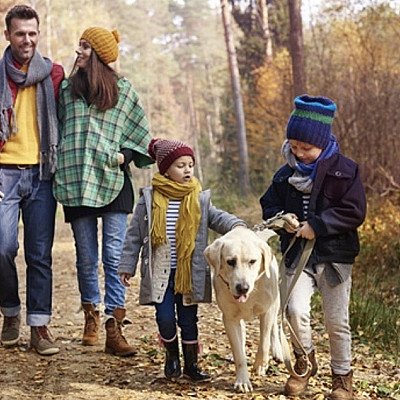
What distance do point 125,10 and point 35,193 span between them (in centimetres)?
5206

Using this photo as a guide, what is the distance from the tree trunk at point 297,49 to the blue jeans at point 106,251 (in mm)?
10218

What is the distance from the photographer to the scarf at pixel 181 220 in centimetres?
498

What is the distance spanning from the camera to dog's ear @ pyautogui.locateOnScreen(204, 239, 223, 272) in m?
4.59

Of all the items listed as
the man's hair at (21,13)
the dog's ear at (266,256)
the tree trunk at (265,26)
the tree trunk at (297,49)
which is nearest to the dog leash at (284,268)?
the dog's ear at (266,256)

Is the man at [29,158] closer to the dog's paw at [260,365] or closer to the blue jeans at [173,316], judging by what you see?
the blue jeans at [173,316]

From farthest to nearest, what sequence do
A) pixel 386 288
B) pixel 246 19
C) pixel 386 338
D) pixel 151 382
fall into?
pixel 246 19 → pixel 386 288 → pixel 386 338 → pixel 151 382

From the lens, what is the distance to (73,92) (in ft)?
19.0

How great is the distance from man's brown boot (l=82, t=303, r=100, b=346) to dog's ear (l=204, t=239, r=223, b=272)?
5.60 ft

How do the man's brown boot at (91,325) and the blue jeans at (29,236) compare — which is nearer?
the blue jeans at (29,236)

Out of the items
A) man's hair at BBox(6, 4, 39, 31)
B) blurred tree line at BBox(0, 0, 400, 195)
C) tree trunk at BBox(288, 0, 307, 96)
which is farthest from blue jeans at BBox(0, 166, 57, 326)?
tree trunk at BBox(288, 0, 307, 96)

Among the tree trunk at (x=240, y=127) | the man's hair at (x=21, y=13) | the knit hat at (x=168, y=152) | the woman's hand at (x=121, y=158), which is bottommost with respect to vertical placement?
the tree trunk at (x=240, y=127)

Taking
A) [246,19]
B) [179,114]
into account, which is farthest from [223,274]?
[179,114]

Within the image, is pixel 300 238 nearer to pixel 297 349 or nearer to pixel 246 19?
pixel 297 349

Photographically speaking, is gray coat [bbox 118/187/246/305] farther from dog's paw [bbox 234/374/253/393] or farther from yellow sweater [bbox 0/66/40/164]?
yellow sweater [bbox 0/66/40/164]
